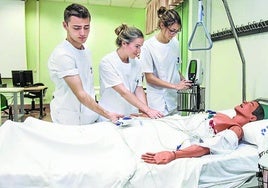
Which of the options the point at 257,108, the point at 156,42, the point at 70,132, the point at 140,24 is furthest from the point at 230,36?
the point at 140,24

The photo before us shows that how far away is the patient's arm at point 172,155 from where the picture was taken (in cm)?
131

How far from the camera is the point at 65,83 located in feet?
5.98

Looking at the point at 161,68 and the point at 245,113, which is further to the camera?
the point at 161,68

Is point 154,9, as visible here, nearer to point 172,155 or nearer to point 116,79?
point 116,79

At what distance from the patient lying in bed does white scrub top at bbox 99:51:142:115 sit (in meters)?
0.70

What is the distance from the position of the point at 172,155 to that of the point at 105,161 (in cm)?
32

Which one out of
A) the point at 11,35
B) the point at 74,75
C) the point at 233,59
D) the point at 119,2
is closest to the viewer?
the point at 74,75

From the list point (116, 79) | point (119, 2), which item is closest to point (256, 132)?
point (116, 79)

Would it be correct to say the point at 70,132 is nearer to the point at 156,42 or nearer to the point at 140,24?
the point at 156,42

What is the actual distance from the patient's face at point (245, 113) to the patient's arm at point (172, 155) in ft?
1.48

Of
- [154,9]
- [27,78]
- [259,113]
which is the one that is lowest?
[259,113]

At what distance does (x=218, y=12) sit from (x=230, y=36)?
0.43 metres

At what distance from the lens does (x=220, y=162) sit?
1.33 meters

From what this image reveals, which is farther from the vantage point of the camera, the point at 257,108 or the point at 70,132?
the point at 257,108
